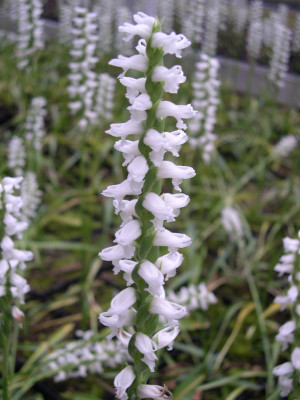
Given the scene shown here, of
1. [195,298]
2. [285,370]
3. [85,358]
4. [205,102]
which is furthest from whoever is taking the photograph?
[205,102]

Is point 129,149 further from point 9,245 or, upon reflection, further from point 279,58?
point 279,58

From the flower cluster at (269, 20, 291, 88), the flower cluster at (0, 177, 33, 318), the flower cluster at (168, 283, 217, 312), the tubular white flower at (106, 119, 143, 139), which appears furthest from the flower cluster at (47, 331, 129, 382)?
the flower cluster at (269, 20, 291, 88)

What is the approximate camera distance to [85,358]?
2756 mm

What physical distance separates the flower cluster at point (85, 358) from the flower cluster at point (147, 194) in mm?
1310

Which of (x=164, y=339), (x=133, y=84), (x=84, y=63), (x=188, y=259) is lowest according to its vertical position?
(x=188, y=259)

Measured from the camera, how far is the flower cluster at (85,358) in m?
2.69

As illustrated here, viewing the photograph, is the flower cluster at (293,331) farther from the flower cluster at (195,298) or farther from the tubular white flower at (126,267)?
the flower cluster at (195,298)

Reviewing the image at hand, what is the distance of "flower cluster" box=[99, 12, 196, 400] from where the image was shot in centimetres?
126

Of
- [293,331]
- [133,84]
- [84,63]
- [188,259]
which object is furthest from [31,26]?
[293,331]

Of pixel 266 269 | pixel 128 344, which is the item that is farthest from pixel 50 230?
pixel 128 344

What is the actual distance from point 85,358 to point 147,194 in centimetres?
175

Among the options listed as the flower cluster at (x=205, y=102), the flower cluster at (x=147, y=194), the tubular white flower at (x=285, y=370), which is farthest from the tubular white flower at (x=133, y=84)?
the flower cluster at (x=205, y=102)

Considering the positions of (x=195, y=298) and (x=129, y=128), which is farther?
(x=195, y=298)

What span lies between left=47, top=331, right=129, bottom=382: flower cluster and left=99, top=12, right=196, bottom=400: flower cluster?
1310mm
